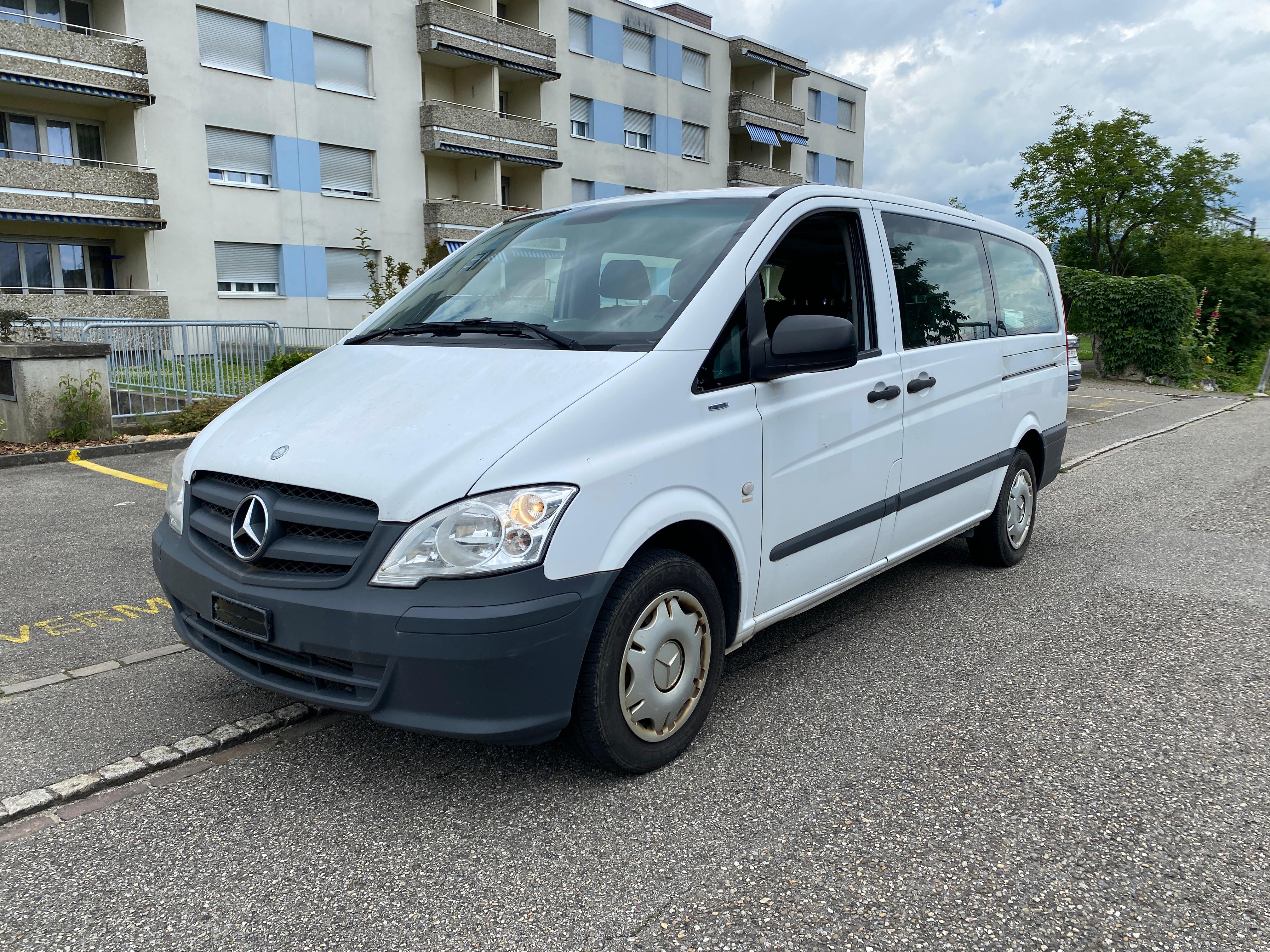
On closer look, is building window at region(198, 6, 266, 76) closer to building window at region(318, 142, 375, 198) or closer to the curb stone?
building window at region(318, 142, 375, 198)

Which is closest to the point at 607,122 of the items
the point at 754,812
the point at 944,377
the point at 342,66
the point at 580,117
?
the point at 580,117

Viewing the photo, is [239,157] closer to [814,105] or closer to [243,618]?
[243,618]

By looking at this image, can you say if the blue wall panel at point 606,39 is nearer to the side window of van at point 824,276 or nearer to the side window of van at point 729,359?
the side window of van at point 824,276

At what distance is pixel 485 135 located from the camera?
31156mm

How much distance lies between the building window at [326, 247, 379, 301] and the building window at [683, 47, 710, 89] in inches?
697

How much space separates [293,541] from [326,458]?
0.25 metres

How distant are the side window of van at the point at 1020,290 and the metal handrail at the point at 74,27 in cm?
2474

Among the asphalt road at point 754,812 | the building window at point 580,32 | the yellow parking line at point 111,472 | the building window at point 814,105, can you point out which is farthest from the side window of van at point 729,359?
the building window at point 814,105

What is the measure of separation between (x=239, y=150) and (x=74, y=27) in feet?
14.9

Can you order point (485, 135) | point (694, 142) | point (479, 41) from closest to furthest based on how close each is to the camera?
point (479, 41) < point (485, 135) < point (694, 142)

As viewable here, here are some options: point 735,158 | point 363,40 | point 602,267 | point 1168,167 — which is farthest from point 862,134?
point 602,267

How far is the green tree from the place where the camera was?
3703 cm

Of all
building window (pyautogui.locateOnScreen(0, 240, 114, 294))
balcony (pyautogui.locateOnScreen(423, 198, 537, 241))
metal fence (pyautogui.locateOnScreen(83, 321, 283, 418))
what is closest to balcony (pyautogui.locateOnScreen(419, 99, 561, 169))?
balcony (pyautogui.locateOnScreen(423, 198, 537, 241))

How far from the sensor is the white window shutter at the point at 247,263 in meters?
25.7
